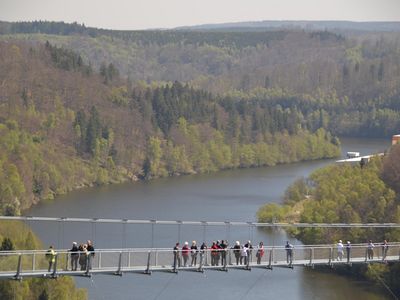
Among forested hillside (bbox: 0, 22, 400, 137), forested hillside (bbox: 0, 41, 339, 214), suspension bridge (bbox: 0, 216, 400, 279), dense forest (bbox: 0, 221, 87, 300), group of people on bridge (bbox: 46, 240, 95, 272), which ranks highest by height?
group of people on bridge (bbox: 46, 240, 95, 272)

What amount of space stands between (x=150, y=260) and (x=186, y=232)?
16044 mm

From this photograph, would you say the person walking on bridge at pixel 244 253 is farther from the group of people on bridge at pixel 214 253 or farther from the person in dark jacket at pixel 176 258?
the person in dark jacket at pixel 176 258

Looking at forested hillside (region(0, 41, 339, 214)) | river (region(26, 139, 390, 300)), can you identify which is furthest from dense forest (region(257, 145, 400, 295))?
forested hillside (region(0, 41, 339, 214))

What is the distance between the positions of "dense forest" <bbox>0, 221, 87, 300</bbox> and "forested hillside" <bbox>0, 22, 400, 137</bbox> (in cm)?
6599

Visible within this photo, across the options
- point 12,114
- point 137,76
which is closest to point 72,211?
point 12,114

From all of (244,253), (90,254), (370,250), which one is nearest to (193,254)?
(244,253)

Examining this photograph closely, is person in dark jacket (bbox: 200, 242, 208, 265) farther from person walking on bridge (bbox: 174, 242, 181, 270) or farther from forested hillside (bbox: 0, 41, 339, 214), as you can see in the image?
forested hillside (bbox: 0, 41, 339, 214)

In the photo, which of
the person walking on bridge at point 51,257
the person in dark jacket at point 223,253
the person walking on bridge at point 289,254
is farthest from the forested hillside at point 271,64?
the person walking on bridge at point 51,257

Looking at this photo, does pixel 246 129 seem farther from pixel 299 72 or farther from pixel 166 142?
pixel 299 72

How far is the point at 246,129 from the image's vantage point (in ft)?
268

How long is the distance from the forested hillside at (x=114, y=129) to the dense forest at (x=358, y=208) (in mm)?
16231

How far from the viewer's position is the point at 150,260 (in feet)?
74.8

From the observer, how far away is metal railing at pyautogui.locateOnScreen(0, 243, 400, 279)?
844 inches

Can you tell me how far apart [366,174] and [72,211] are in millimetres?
11205
